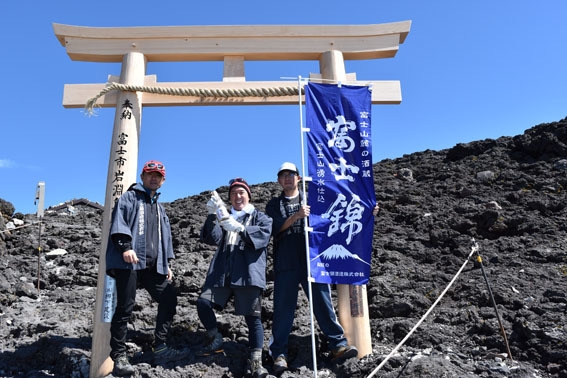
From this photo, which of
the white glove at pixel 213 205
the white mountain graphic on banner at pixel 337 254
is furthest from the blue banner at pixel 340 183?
the white glove at pixel 213 205

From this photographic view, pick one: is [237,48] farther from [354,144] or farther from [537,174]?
[537,174]

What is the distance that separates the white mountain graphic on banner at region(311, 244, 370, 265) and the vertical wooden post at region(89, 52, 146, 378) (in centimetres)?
209

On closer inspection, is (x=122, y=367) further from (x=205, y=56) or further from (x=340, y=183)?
(x=205, y=56)

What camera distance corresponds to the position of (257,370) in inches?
146

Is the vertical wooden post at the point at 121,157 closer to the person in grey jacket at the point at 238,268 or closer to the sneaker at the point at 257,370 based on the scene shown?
the person in grey jacket at the point at 238,268

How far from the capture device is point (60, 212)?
11.2m

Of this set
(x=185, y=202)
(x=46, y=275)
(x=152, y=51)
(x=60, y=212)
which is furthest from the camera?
(x=60, y=212)

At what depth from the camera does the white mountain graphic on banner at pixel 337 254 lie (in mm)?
4039

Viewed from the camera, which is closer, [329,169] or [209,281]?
[209,281]

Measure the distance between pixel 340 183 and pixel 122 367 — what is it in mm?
2502

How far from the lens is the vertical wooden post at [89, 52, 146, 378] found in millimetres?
4180

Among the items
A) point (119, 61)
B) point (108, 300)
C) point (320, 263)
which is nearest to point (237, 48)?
point (119, 61)

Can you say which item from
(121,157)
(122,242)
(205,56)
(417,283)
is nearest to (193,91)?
(205,56)

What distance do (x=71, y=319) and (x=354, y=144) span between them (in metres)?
3.84
